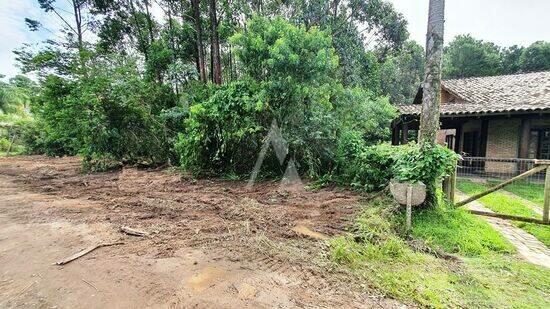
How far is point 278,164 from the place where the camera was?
8.41 meters

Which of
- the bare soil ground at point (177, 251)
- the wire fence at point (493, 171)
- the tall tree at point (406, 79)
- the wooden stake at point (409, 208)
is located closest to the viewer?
the bare soil ground at point (177, 251)

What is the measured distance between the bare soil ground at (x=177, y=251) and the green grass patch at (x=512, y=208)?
9.34ft

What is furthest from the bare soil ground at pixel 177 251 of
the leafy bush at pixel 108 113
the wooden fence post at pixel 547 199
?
the leafy bush at pixel 108 113

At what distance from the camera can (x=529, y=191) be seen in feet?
25.0

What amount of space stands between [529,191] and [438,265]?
693 centimetres

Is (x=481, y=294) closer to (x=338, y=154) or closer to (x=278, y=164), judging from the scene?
(x=338, y=154)

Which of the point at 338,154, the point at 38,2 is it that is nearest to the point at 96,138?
the point at 338,154

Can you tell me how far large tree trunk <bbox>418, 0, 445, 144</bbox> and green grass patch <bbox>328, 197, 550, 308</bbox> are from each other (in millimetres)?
1442

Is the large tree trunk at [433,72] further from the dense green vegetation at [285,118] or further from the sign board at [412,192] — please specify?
the sign board at [412,192]

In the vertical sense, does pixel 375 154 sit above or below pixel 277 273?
above

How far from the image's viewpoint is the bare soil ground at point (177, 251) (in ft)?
8.19

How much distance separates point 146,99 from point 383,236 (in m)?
10.5

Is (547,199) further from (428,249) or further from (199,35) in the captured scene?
(199,35)

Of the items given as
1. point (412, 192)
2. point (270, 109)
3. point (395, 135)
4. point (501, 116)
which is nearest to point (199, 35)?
point (270, 109)
